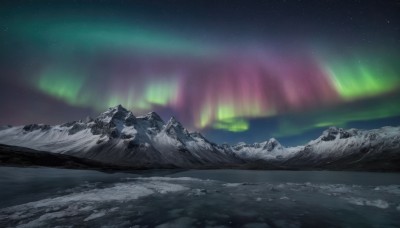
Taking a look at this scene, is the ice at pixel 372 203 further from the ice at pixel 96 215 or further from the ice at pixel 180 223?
the ice at pixel 96 215

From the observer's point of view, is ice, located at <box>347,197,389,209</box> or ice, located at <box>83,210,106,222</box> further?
ice, located at <box>347,197,389,209</box>

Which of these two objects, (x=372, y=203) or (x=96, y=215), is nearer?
(x=96, y=215)

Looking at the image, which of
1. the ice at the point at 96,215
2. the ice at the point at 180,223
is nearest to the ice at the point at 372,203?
the ice at the point at 180,223

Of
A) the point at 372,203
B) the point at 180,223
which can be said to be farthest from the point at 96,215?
the point at 372,203

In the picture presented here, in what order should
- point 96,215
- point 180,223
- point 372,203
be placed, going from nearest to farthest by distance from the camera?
point 180,223 → point 96,215 → point 372,203

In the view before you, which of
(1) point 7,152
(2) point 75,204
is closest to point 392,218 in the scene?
(2) point 75,204

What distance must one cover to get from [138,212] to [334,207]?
2488cm

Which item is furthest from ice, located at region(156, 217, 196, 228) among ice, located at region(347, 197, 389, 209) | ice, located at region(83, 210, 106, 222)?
ice, located at region(347, 197, 389, 209)

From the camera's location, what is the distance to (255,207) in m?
35.8

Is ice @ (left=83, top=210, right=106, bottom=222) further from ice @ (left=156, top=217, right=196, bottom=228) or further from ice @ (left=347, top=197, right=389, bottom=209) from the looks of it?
ice @ (left=347, top=197, right=389, bottom=209)

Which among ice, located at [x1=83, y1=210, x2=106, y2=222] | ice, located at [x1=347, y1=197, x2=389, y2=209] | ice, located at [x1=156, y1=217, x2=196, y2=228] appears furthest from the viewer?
ice, located at [x1=347, y1=197, x2=389, y2=209]

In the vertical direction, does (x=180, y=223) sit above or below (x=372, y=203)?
below

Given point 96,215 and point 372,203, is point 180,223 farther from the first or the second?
point 372,203

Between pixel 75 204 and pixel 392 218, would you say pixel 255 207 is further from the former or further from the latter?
pixel 75 204
